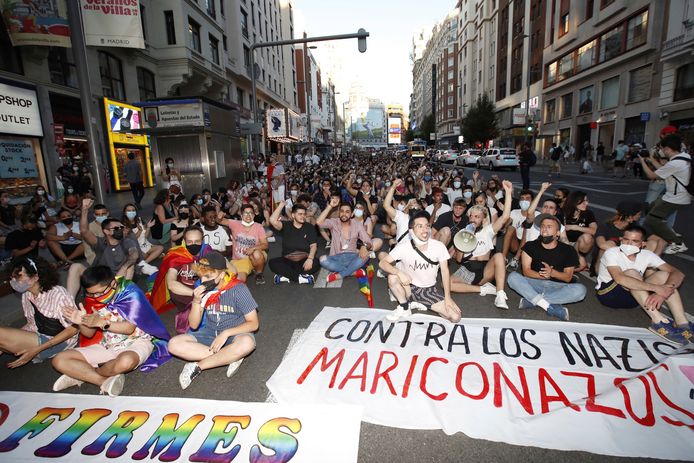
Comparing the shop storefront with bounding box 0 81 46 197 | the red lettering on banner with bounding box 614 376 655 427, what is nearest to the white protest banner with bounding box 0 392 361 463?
the red lettering on banner with bounding box 614 376 655 427

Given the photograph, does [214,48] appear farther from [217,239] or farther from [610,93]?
[610,93]

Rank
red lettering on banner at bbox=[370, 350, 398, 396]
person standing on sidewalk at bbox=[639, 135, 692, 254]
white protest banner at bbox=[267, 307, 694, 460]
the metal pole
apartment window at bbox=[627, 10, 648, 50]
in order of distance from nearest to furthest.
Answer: white protest banner at bbox=[267, 307, 694, 460] < red lettering on banner at bbox=[370, 350, 398, 396] < person standing on sidewalk at bbox=[639, 135, 692, 254] < the metal pole < apartment window at bbox=[627, 10, 648, 50]

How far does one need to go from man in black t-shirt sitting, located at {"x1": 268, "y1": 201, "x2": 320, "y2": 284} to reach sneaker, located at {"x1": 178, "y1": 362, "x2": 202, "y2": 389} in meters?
2.81

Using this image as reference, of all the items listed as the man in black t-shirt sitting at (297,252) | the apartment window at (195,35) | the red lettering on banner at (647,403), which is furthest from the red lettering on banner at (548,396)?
the apartment window at (195,35)

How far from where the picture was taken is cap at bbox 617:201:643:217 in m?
5.08

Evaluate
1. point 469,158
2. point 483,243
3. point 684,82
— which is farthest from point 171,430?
point 469,158

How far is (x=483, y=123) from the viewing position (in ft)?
168

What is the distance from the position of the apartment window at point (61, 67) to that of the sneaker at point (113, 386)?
16486mm

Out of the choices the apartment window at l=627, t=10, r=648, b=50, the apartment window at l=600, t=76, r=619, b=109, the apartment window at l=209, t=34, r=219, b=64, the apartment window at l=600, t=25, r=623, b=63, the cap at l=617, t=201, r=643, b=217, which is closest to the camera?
the cap at l=617, t=201, r=643, b=217

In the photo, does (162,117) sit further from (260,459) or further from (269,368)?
(260,459)

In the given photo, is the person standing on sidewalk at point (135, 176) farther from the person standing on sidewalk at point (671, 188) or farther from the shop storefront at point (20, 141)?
the person standing on sidewalk at point (671, 188)

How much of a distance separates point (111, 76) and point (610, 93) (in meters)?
33.9

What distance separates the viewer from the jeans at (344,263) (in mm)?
6293

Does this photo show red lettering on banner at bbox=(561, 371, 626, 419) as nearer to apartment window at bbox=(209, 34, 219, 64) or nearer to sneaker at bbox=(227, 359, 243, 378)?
sneaker at bbox=(227, 359, 243, 378)
